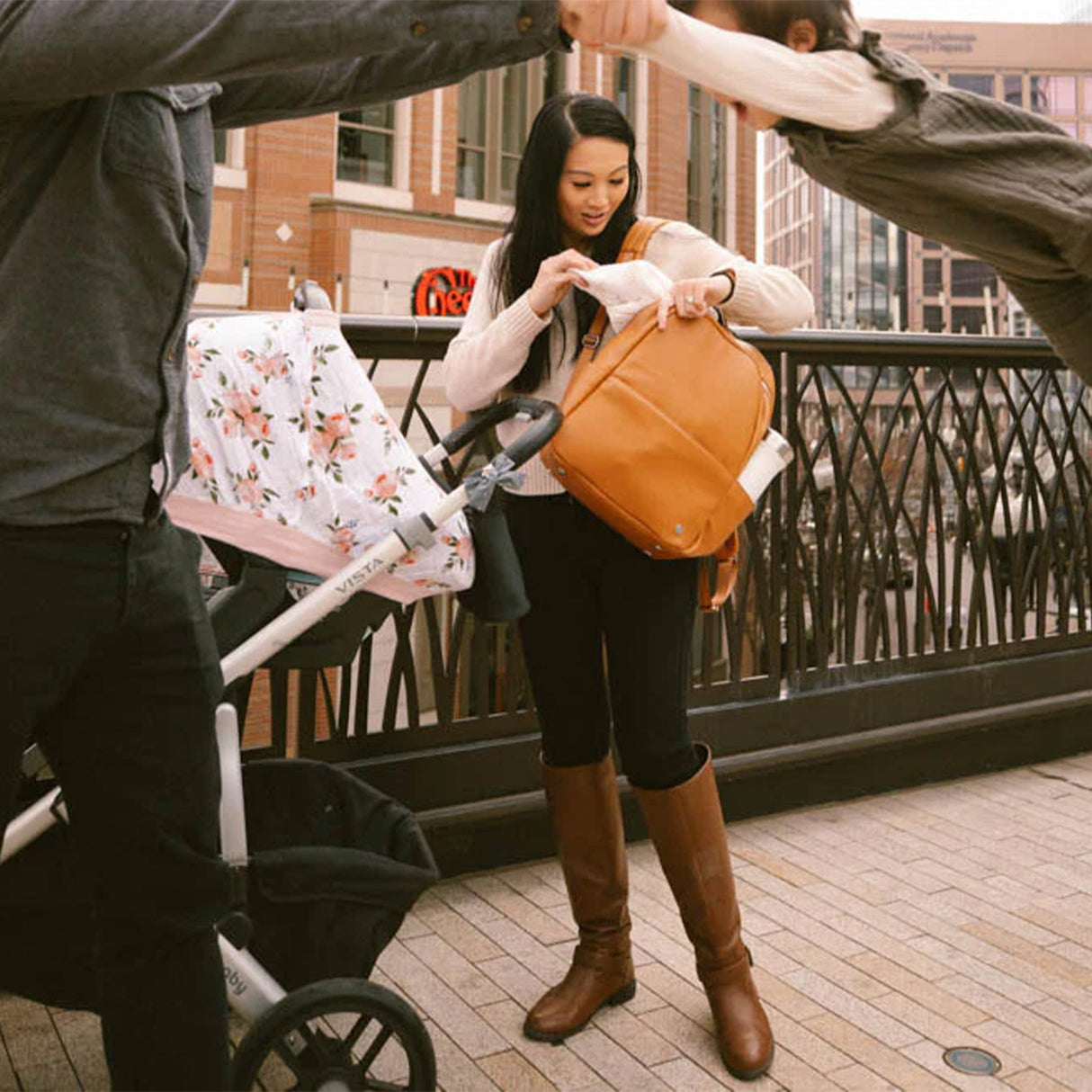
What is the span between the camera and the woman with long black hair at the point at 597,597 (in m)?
2.33

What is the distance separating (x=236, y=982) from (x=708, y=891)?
96 cm

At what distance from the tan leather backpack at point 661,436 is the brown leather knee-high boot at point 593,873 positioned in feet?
1.97

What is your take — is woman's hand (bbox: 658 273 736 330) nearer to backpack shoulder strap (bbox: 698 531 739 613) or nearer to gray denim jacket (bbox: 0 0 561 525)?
backpack shoulder strap (bbox: 698 531 739 613)

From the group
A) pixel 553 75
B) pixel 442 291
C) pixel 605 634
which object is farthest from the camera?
pixel 553 75

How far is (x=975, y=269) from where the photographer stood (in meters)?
96.4

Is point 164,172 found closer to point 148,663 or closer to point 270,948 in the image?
point 148,663

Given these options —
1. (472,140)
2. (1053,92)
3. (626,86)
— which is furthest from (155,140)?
(1053,92)

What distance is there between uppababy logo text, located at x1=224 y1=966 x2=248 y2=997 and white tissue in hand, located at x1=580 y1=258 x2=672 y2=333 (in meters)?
1.31

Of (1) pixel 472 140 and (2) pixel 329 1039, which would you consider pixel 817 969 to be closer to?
(2) pixel 329 1039

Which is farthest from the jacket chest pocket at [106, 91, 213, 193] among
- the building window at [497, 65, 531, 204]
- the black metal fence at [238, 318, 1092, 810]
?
the building window at [497, 65, 531, 204]

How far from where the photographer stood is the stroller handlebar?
207 centimetres

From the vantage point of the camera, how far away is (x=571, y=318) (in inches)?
95.1

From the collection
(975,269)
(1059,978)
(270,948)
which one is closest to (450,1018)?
(270,948)

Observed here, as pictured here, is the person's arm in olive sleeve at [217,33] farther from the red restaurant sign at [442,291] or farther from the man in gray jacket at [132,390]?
the red restaurant sign at [442,291]
